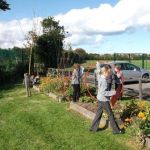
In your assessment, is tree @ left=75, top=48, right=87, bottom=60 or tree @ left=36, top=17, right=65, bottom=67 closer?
tree @ left=36, top=17, right=65, bottom=67

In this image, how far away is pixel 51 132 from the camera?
12.5 metres

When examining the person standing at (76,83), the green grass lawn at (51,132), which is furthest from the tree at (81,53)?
the green grass lawn at (51,132)

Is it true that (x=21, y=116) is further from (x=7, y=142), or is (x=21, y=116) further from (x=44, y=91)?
(x=44, y=91)

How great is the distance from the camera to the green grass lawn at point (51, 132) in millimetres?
10812

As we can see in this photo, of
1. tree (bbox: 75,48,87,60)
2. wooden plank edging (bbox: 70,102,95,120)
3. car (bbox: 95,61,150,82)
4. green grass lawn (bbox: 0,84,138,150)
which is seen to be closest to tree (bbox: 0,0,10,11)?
car (bbox: 95,61,150,82)

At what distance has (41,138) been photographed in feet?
38.7

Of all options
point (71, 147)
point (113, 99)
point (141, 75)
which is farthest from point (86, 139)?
Result: point (141, 75)

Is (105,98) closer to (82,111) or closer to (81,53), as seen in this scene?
(82,111)

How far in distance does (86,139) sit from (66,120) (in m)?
2.75

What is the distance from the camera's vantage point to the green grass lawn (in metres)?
10.8

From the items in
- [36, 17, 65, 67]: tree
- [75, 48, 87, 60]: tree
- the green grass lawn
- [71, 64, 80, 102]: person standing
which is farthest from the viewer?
[75, 48, 87, 60]: tree

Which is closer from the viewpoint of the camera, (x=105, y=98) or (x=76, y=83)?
(x=105, y=98)

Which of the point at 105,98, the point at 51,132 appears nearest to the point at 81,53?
the point at 51,132

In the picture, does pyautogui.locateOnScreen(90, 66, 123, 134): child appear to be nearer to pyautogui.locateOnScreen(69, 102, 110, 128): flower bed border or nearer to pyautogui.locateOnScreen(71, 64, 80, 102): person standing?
pyautogui.locateOnScreen(69, 102, 110, 128): flower bed border
